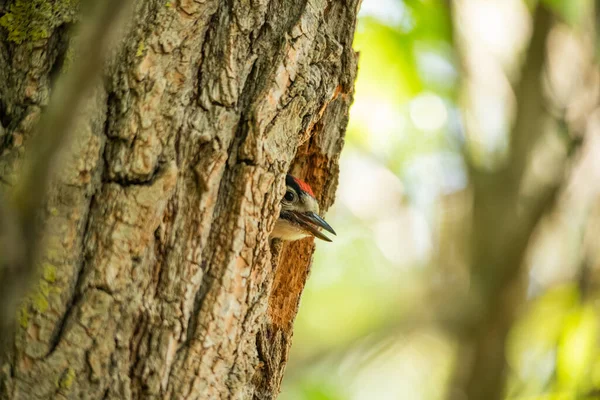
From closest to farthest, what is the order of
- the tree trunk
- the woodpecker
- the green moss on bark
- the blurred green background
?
the tree trunk < the green moss on bark < the woodpecker < the blurred green background

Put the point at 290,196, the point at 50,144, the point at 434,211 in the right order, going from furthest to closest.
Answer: the point at 434,211
the point at 290,196
the point at 50,144

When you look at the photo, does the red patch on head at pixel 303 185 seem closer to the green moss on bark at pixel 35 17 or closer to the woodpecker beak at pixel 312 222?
the woodpecker beak at pixel 312 222

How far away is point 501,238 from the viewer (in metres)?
6.26

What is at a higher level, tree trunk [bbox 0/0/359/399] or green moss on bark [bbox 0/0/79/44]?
green moss on bark [bbox 0/0/79/44]

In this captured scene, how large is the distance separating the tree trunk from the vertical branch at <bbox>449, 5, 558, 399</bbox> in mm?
2678

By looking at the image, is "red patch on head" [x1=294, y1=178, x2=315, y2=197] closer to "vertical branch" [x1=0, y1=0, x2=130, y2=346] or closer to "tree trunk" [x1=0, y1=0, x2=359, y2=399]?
"tree trunk" [x1=0, y1=0, x2=359, y2=399]

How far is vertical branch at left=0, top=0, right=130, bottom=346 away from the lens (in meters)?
1.36

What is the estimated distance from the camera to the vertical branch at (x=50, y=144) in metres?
1.36

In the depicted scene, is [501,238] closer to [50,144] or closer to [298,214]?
[298,214]

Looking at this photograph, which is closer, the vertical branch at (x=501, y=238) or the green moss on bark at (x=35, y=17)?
the green moss on bark at (x=35, y=17)

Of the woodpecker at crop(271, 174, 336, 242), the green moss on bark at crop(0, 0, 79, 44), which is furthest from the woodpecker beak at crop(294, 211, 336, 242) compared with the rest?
the green moss on bark at crop(0, 0, 79, 44)

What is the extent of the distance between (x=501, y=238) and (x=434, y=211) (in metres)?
2.48

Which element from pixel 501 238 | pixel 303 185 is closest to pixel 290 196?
pixel 303 185

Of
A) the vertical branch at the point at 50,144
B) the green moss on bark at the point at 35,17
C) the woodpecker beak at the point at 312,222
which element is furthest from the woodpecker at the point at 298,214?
the vertical branch at the point at 50,144
